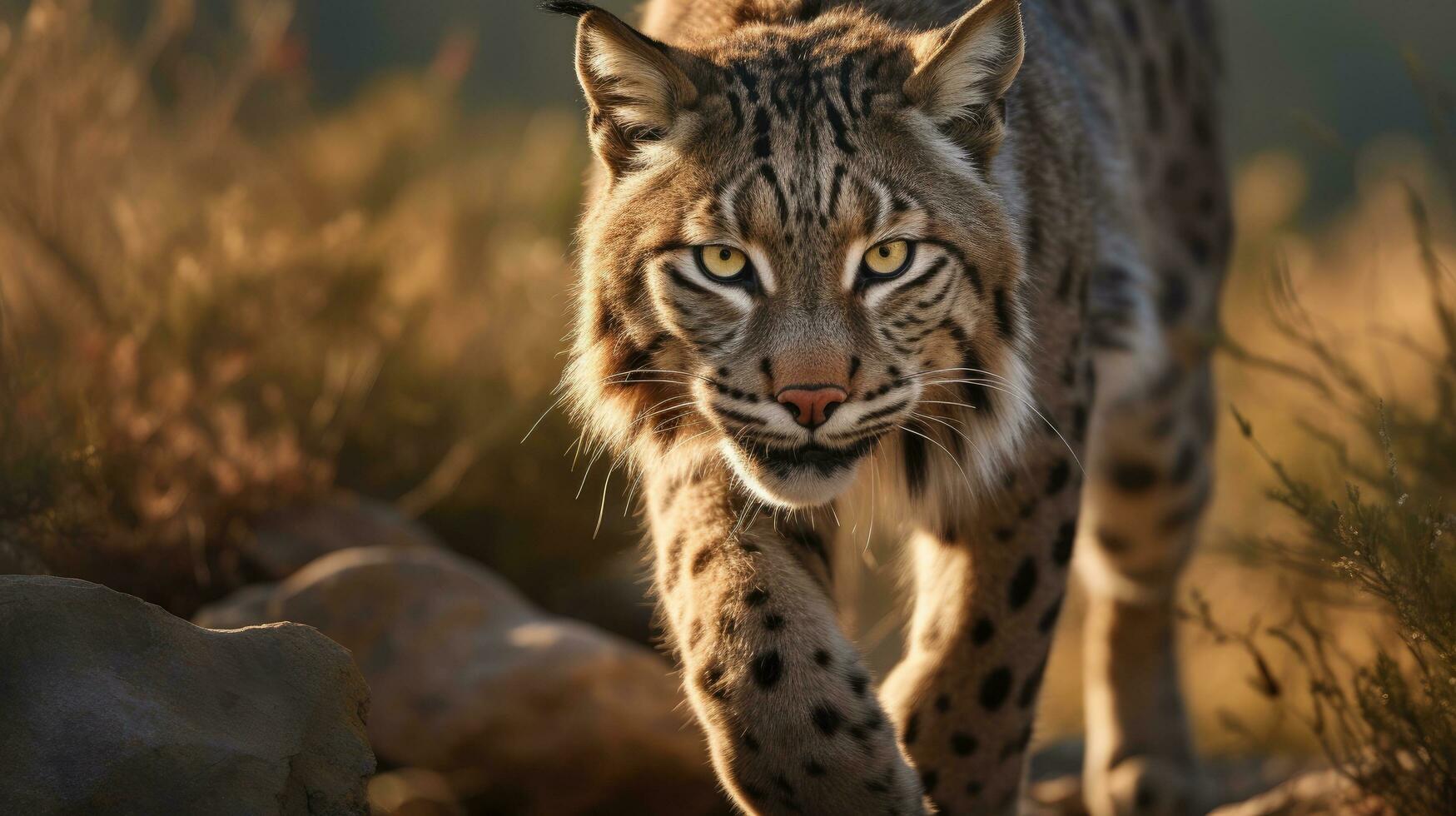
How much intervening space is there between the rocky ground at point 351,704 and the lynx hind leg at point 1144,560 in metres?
0.26

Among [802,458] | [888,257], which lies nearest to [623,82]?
[888,257]

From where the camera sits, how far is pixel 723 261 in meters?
3.25

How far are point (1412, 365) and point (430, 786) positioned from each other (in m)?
6.03

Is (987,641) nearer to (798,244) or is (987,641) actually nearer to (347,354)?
(798,244)

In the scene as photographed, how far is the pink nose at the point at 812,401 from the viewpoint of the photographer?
306 cm

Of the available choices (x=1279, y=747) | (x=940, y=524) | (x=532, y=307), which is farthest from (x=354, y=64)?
(x=940, y=524)

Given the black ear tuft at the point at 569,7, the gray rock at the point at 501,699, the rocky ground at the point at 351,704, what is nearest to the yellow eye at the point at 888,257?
the black ear tuft at the point at 569,7

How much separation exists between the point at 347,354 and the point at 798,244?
3709 mm

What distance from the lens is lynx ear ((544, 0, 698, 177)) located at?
3.29 m

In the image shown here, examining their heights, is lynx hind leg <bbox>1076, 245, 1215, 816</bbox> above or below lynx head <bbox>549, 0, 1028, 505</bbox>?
below

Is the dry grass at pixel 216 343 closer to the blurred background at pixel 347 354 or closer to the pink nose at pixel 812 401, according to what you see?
the blurred background at pixel 347 354

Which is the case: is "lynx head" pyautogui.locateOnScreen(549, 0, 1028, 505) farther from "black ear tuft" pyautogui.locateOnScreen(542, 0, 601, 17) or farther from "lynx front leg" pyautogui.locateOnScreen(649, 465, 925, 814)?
"lynx front leg" pyautogui.locateOnScreen(649, 465, 925, 814)

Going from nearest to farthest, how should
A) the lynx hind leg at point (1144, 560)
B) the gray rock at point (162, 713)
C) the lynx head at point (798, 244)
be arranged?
the gray rock at point (162, 713)
the lynx head at point (798, 244)
the lynx hind leg at point (1144, 560)

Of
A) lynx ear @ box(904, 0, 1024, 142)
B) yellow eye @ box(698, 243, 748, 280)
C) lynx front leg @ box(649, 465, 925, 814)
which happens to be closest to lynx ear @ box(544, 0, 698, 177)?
yellow eye @ box(698, 243, 748, 280)
